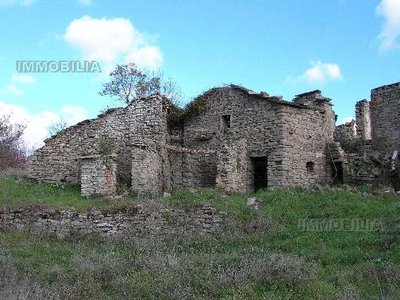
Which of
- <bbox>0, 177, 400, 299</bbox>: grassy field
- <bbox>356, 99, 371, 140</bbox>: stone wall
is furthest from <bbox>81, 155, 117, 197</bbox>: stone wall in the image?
<bbox>356, 99, 371, 140</bbox>: stone wall

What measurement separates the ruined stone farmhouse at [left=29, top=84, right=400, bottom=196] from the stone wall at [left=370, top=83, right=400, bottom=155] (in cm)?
4

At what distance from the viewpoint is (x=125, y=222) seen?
13383 millimetres

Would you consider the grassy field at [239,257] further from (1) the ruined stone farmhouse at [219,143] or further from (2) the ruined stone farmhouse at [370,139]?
(2) the ruined stone farmhouse at [370,139]

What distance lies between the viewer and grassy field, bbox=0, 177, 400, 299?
777 centimetres

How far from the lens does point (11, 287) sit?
7.69 metres

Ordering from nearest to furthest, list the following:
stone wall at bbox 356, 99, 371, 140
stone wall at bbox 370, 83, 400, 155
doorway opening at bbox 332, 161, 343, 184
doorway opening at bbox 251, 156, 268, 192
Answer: doorway opening at bbox 251, 156, 268, 192 < doorway opening at bbox 332, 161, 343, 184 < stone wall at bbox 370, 83, 400, 155 < stone wall at bbox 356, 99, 371, 140

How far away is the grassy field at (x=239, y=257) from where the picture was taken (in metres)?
7.77

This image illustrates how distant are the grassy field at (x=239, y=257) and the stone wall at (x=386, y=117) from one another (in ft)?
18.0

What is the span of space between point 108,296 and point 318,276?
155 inches

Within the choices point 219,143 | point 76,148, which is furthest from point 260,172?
point 76,148

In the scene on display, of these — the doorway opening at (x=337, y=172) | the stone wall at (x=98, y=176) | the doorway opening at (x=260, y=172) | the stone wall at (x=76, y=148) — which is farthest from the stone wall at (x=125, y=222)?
the doorway opening at (x=337, y=172)

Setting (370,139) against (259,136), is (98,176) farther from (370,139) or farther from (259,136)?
(370,139)

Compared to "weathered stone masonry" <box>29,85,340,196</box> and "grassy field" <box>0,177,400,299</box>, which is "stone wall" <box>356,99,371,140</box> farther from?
"grassy field" <box>0,177,400,299</box>

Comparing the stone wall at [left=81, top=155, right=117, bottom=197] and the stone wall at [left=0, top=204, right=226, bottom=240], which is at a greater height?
the stone wall at [left=81, top=155, right=117, bottom=197]
